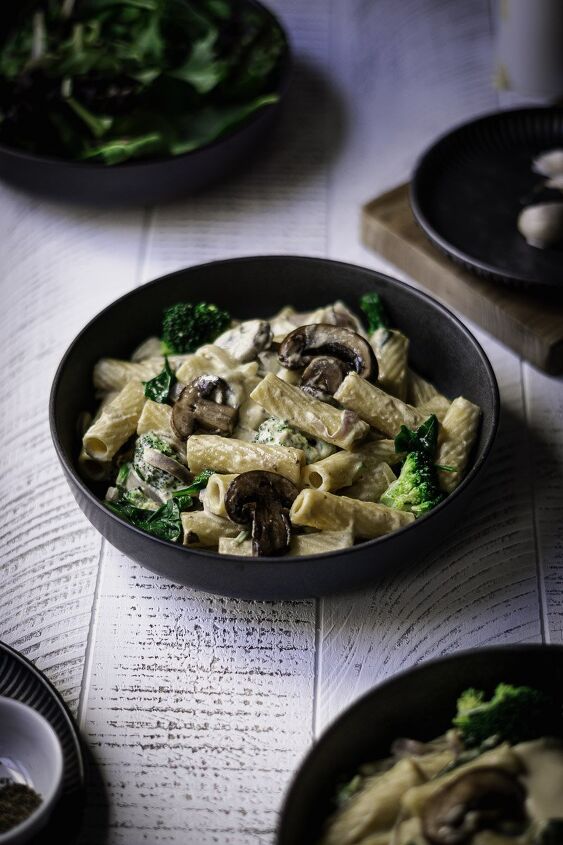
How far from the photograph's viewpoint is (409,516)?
1626 mm

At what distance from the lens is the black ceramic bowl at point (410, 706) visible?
1.32 meters

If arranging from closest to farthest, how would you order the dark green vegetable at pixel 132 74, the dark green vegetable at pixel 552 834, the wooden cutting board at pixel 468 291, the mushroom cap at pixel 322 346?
the dark green vegetable at pixel 552 834
the mushroom cap at pixel 322 346
the wooden cutting board at pixel 468 291
the dark green vegetable at pixel 132 74

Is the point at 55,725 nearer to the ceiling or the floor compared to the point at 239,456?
nearer to the floor

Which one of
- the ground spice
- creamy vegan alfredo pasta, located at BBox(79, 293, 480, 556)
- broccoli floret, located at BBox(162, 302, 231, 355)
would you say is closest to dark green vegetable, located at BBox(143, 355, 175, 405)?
creamy vegan alfredo pasta, located at BBox(79, 293, 480, 556)

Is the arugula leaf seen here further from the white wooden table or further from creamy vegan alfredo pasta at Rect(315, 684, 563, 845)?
creamy vegan alfredo pasta at Rect(315, 684, 563, 845)

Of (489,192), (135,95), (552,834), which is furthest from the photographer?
(135,95)

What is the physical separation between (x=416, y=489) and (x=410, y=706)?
1.28 feet

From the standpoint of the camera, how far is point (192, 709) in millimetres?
1581

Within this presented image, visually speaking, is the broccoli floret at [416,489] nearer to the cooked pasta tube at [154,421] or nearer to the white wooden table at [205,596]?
the white wooden table at [205,596]

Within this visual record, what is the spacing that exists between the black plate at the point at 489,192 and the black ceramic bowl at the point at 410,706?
96 centimetres

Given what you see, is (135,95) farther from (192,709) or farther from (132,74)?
(192,709)

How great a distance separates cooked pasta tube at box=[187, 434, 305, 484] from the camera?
166cm

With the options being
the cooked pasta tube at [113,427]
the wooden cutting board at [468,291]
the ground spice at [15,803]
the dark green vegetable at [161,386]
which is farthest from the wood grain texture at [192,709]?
the wooden cutting board at [468,291]

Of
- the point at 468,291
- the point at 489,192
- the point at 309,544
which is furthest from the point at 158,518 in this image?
the point at 489,192
